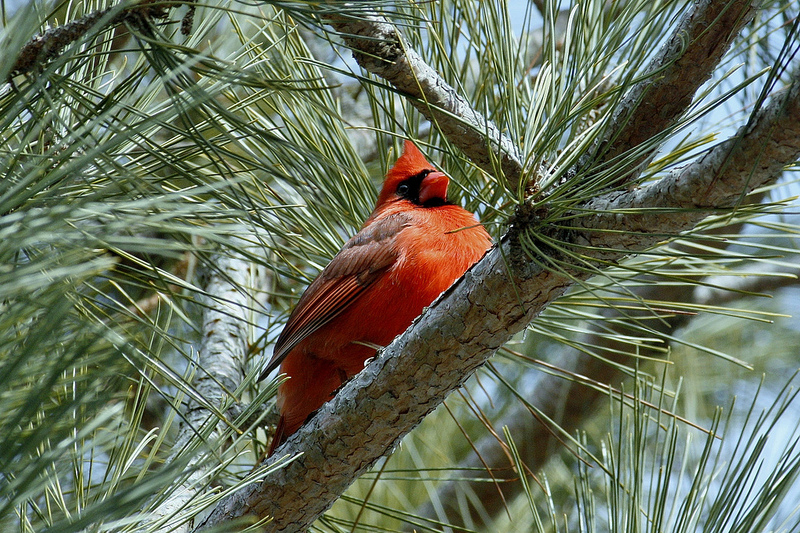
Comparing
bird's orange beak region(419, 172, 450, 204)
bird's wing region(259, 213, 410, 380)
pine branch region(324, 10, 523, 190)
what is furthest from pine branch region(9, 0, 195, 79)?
bird's orange beak region(419, 172, 450, 204)

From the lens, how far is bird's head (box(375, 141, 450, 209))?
8.60ft

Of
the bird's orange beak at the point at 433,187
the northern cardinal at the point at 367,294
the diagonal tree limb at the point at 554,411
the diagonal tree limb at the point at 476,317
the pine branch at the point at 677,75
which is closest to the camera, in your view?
Answer: the diagonal tree limb at the point at 476,317

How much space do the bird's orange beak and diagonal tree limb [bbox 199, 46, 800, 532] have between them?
0.96 m

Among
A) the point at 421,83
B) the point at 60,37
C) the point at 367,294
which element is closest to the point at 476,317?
the point at 421,83

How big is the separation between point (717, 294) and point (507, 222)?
2305mm

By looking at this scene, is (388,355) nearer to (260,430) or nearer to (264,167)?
(264,167)

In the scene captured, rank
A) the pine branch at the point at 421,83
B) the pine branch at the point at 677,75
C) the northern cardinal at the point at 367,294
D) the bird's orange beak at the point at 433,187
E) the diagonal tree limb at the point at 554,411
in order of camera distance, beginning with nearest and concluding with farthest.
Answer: the pine branch at the point at 677,75 → the pine branch at the point at 421,83 → the northern cardinal at the point at 367,294 → the bird's orange beak at the point at 433,187 → the diagonal tree limb at the point at 554,411

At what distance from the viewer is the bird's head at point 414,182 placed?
2.62 m

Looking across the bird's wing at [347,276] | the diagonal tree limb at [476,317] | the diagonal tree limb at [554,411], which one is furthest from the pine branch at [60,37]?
the diagonal tree limb at [554,411]

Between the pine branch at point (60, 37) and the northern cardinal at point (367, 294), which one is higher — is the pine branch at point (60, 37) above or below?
above

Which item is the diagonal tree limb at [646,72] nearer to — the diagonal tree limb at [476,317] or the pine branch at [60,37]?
the diagonal tree limb at [476,317]

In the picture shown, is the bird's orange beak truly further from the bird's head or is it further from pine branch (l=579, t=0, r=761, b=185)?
pine branch (l=579, t=0, r=761, b=185)

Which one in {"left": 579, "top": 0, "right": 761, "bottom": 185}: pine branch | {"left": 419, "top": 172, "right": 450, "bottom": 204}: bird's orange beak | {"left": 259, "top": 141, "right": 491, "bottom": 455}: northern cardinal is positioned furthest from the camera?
{"left": 419, "top": 172, "right": 450, "bottom": 204}: bird's orange beak

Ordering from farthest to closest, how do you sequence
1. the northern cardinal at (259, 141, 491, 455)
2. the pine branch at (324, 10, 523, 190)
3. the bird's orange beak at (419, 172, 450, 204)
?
1. the bird's orange beak at (419, 172, 450, 204)
2. the northern cardinal at (259, 141, 491, 455)
3. the pine branch at (324, 10, 523, 190)
